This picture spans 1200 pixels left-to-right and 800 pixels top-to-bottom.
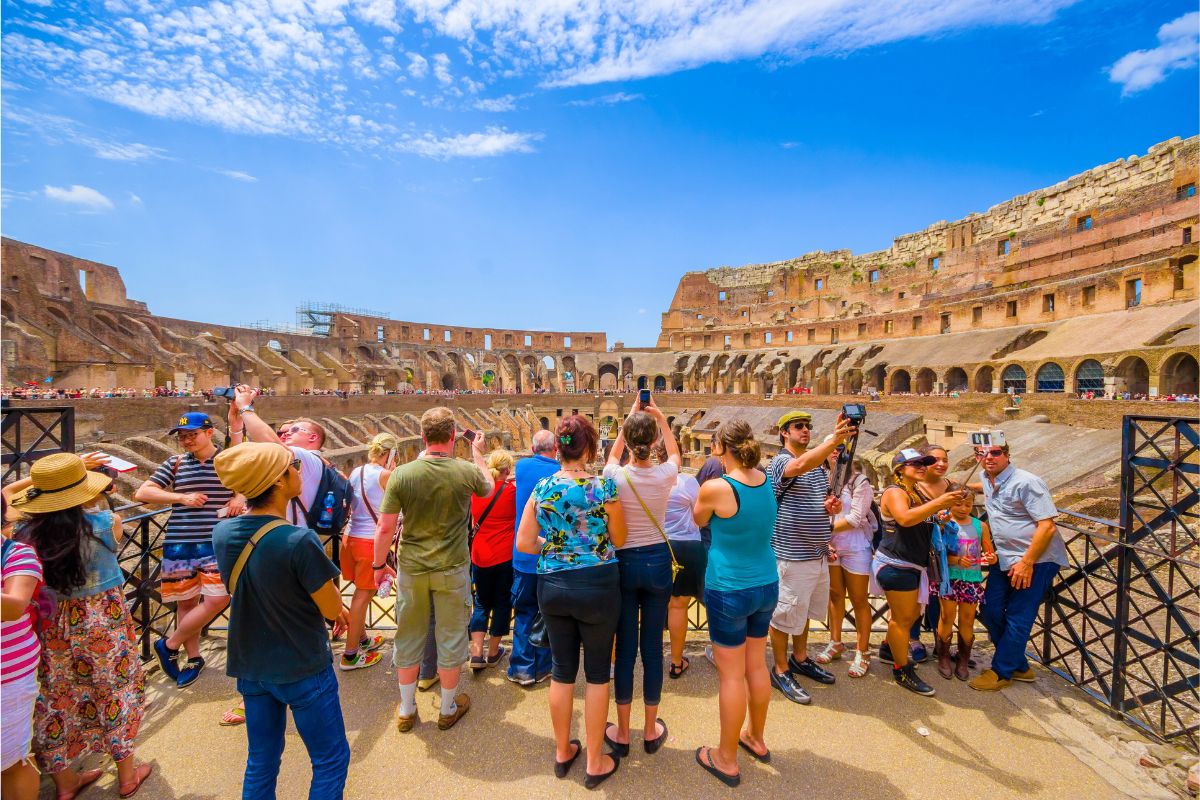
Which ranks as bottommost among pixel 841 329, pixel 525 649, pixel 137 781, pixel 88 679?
pixel 137 781

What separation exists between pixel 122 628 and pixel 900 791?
4.57m

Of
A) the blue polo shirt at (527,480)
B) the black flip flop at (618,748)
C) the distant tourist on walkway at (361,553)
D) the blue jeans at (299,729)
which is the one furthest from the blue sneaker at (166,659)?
the black flip flop at (618,748)

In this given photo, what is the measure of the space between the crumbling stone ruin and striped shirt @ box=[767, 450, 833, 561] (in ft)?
62.7

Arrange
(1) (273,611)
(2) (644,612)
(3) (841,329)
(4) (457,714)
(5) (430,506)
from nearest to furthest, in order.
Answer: (1) (273,611) < (2) (644,612) < (5) (430,506) < (4) (457,714) < (3) (841,329)

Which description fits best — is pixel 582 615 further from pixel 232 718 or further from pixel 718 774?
pixel 232 718

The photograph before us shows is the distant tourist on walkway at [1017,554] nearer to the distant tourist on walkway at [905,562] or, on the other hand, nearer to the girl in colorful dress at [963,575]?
the girl in colorful dress at [963,575]

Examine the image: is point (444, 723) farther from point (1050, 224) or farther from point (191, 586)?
point (1050, 224)

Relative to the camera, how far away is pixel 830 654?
3.97 metres

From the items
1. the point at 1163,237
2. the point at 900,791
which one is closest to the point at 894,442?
the point at 1163,237

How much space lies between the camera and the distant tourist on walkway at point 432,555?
309cm

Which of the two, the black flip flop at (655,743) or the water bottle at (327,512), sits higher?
the water bottle at (327,512)

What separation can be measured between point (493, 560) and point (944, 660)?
12.1 feet

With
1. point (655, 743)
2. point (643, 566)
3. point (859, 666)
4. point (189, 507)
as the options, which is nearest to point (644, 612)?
point (643, 566)

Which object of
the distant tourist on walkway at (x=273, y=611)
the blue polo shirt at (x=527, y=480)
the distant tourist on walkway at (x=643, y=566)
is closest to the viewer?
the distant tourist on walkway at (x=273, y=611)
